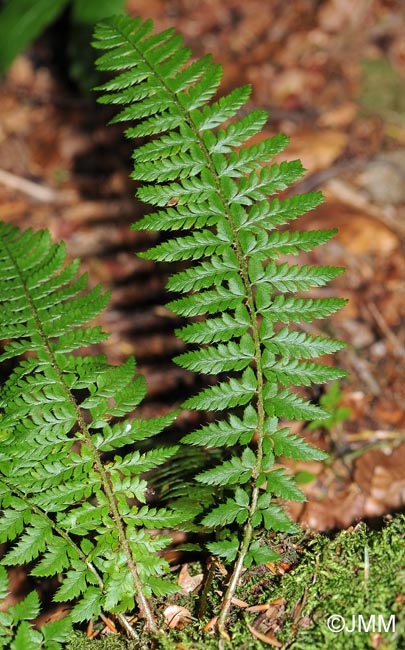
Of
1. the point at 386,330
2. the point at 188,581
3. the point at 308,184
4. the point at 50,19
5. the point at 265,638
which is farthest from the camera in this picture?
the point at 50,19

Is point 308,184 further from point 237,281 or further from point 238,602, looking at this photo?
point 238,602

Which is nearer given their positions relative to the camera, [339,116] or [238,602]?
[238,602]

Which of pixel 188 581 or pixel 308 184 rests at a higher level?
pixel 308 184

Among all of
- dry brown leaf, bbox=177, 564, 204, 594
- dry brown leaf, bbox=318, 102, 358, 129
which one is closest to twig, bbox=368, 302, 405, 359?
dry brown leaf, bbox=177, 564, 204, 594

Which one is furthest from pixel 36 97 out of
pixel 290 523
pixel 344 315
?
pixel 290 523

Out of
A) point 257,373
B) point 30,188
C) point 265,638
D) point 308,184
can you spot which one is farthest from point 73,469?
point 30,188

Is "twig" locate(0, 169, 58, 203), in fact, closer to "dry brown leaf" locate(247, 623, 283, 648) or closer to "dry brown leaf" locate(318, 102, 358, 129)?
"dry brown leaf" locate(318, 102, 358, 129)

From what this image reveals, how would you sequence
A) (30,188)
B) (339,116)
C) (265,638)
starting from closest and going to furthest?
(265,638) → (30,188) → (339,116)
